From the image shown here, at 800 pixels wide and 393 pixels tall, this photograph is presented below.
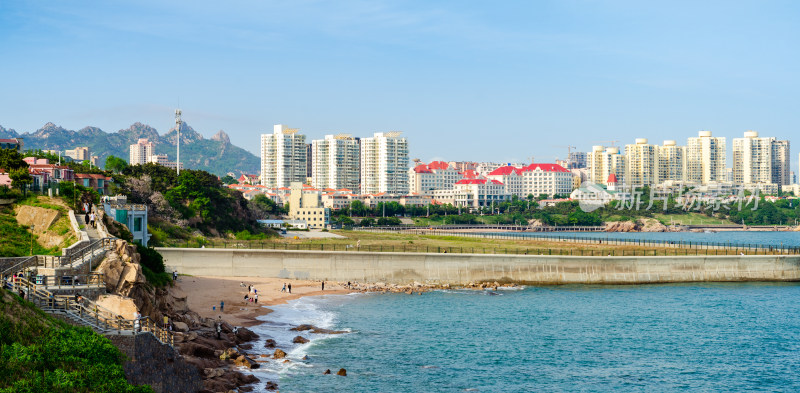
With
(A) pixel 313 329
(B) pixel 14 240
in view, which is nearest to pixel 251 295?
(A) pixel 313 329

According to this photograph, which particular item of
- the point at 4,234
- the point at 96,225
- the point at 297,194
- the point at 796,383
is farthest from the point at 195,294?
the point at 297,194

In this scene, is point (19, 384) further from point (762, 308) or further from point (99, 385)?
point (762, 308)

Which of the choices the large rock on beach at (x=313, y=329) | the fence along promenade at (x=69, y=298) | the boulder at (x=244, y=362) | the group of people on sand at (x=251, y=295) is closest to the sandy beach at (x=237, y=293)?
→ the group of people on sand at (x=251, y=295)

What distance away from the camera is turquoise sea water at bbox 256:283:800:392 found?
37.2 metres

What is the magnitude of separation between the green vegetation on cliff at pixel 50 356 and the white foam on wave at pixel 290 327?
35.9 feet

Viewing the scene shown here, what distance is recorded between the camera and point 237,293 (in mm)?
61906

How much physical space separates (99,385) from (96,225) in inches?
955

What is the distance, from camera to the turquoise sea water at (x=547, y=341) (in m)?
37.2

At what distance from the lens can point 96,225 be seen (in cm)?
4334

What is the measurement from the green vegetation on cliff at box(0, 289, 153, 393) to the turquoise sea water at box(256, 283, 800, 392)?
12.2 meters

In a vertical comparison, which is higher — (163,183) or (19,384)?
(163,183)

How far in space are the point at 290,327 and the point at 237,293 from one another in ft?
47.8

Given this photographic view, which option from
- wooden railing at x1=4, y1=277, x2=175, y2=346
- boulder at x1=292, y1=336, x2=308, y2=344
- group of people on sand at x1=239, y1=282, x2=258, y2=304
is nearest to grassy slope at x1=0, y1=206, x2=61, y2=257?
wooden railing at x1=4, y1=277, x2=175, y2=346

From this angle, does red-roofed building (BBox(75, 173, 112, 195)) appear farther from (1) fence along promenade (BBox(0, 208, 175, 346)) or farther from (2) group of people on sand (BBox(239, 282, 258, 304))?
(1) fence along promenade (BBox(0, 208, 175, 346))
